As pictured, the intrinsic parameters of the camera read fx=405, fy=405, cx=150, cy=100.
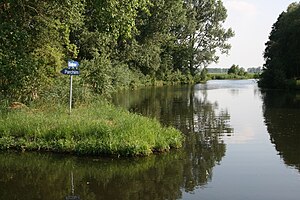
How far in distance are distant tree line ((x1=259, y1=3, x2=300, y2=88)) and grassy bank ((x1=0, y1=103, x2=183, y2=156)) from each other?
45.8 meters

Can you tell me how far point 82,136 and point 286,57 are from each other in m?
52.6

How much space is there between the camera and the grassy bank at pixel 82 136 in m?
12.0

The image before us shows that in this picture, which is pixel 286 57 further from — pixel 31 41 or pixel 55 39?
pixel 31 41

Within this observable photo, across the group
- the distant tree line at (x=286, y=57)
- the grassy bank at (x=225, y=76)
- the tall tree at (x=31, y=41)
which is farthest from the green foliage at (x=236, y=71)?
the tall tree at (x=31, y=41)

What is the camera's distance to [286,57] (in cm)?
5966

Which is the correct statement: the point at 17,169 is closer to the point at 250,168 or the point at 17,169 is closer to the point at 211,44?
the point at 250,168

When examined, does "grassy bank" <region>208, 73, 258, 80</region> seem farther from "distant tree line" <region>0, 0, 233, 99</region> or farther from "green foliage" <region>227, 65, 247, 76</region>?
"distant tree line" <region>0, 0, 233, 99</region>

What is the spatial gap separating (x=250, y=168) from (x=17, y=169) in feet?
20.8

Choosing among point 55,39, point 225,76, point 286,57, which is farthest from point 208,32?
point 55,39

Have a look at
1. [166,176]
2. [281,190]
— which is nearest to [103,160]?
[166,176]

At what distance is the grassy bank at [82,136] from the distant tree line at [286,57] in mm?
45787

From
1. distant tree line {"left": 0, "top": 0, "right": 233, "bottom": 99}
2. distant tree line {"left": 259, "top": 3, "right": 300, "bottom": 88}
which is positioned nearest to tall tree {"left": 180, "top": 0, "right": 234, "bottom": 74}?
distant tree line {"left": 259, "top": 3, "right": 300, "bottom": 88}

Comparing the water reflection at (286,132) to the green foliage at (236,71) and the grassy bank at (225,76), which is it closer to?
the grassy bank at (225,76)

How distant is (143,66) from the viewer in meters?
64.7
